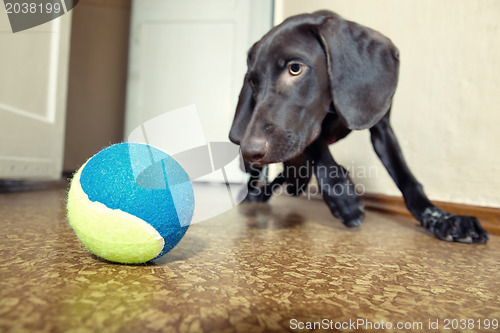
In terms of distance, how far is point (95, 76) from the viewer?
4570mm

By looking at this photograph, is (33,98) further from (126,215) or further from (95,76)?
(95,76)

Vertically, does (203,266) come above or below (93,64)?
below

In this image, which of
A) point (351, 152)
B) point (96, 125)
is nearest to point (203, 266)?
point (351, 152)

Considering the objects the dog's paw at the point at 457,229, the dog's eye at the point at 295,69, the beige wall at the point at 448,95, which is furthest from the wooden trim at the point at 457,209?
the dog's eye at the point at 295,69

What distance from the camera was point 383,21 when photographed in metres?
2.18

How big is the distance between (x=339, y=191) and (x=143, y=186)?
78 centimetres

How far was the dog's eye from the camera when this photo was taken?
119cm

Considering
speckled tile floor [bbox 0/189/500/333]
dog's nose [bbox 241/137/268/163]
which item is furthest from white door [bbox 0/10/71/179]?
dog's nose [bbox 241/137/268/163]

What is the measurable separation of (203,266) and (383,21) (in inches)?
77.5

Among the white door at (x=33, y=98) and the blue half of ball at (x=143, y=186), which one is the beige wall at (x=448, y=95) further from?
the white door at (x=33, y=98)

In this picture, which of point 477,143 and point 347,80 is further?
point 477,143

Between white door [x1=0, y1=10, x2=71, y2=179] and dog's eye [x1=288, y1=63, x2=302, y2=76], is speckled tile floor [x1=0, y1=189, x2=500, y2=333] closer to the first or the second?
dog's eye [x1=288, y1=63, x2=302, y2=76]

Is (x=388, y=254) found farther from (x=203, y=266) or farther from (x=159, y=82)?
(x=159, y=82)

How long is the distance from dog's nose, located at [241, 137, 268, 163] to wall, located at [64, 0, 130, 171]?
3723 mm
